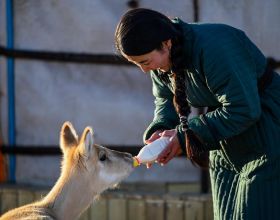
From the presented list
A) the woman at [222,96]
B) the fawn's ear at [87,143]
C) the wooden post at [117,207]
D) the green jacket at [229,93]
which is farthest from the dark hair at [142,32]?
the wooden post at [117,207]

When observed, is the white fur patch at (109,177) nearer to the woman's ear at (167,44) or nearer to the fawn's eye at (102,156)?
the fawn's eye at (102,156)

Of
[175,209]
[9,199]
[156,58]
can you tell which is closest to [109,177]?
[156,58]

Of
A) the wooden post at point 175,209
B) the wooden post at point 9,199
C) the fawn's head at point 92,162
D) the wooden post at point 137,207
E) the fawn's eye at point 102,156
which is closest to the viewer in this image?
the fawn's head at point 92,162

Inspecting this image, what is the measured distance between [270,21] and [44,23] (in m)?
1.91

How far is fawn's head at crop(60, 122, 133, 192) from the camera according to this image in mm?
4465

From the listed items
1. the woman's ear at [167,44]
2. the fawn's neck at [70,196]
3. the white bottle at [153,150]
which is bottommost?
the fawn's neck at [70,196]

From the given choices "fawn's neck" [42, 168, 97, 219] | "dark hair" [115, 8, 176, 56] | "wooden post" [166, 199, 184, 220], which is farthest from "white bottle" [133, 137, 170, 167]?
"wooden post" [166, 199, 184, 220]

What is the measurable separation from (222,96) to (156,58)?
36cm

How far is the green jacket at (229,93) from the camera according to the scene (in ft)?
11.6

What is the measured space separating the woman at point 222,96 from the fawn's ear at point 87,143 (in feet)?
1.56

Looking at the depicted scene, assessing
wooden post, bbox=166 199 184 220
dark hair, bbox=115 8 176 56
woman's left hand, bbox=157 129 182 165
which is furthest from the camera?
wooden post, bbox=166 199 184 220

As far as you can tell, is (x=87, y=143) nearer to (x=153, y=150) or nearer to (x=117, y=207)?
(x=153, y=150)

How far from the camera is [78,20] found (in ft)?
21.2

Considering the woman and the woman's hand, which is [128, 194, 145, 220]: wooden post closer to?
the woman
